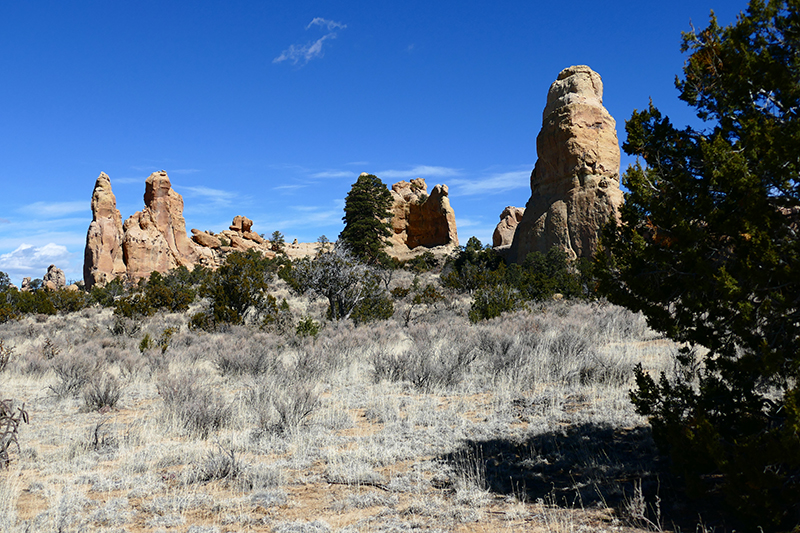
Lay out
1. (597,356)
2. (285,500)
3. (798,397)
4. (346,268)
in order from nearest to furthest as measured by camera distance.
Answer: (798,397), (285,500), (597,356), (346,268)

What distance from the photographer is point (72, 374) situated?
9.57 metres

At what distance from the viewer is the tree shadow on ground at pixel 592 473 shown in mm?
3783

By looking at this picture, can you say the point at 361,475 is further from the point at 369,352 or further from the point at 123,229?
the point at 123,229

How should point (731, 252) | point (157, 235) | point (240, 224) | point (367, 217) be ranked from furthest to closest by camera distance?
1. point (240, 224)
2. point (157, 235)
3. point (367, 217)
4. point (731, 252)

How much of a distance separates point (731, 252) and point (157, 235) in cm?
6044

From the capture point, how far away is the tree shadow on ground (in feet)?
12.4

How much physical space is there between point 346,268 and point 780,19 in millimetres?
14358

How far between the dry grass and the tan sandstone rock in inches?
1828

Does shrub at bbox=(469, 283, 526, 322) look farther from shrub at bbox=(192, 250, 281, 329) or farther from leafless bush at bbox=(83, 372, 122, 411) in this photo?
leafless bush at bbox=(83, 372, 122, 411)

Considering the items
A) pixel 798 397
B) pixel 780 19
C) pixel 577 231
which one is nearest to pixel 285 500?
pixel 798 397

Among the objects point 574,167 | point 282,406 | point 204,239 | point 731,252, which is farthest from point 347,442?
point 204,239

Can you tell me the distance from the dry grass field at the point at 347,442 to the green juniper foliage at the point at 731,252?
0.68 metres

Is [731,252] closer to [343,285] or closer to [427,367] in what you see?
[427,367]

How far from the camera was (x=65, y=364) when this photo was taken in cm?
990
